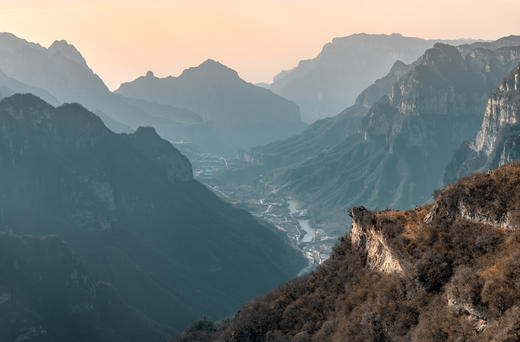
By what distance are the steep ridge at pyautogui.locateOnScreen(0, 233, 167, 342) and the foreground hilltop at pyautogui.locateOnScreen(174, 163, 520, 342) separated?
370 ft

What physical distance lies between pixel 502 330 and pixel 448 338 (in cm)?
645

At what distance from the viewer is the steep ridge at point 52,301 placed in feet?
534

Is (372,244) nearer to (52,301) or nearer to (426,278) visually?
(426,278)

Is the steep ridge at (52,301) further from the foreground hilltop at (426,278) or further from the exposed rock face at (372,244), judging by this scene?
the exposed rock face at (372,244)

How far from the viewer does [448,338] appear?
146 ft

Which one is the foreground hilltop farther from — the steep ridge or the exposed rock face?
the steep ridge

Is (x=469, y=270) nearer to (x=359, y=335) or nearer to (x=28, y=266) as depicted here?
(x=359, y=335)

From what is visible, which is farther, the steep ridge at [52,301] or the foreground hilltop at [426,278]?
the steep ridge at [52,301]

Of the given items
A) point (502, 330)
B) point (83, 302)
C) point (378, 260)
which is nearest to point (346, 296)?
point (378, 260)

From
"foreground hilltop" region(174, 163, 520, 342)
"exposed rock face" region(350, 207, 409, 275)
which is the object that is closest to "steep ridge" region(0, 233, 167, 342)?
"foreground hilltop" region(174, 163, 520, 342)

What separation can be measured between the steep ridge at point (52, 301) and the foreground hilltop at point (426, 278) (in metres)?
113

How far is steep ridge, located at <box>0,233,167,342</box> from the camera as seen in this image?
163m

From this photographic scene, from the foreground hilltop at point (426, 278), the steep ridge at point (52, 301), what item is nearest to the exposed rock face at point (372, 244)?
the foreground hilltop at point (426, 278)

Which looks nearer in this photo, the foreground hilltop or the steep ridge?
the foreground hilltop
